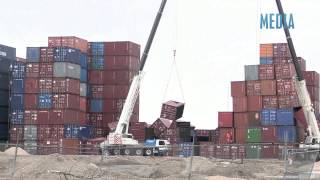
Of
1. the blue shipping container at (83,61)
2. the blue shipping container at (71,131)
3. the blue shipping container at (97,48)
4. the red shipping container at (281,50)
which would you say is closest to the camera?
the blue shipping container at (71,131)

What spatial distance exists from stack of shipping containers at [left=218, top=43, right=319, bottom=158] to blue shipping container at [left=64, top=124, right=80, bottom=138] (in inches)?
553

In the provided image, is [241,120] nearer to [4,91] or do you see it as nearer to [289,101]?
[289,101]

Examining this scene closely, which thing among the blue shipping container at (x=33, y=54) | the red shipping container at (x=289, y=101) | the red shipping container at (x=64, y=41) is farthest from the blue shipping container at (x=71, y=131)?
the red shipping container at (x=289, y=101)

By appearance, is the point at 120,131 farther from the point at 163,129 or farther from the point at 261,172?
the point at 261,172

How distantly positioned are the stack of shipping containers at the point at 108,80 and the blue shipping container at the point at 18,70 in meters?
7.44

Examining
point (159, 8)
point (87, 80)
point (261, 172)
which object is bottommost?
point (261, 172)

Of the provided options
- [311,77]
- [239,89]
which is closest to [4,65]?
[239,89]

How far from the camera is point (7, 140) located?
58.8 metres

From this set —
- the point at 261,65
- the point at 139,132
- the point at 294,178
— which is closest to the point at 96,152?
the point at 139,132

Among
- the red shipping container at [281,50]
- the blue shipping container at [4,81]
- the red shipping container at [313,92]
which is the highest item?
the red shipping container at [281,50]

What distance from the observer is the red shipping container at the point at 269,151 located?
171 ft

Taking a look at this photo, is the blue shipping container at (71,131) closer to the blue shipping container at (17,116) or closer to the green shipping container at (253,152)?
the blue shipping container at (17,116)

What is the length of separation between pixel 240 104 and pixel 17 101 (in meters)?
21.9

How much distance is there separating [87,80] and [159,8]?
1681 centimetres
